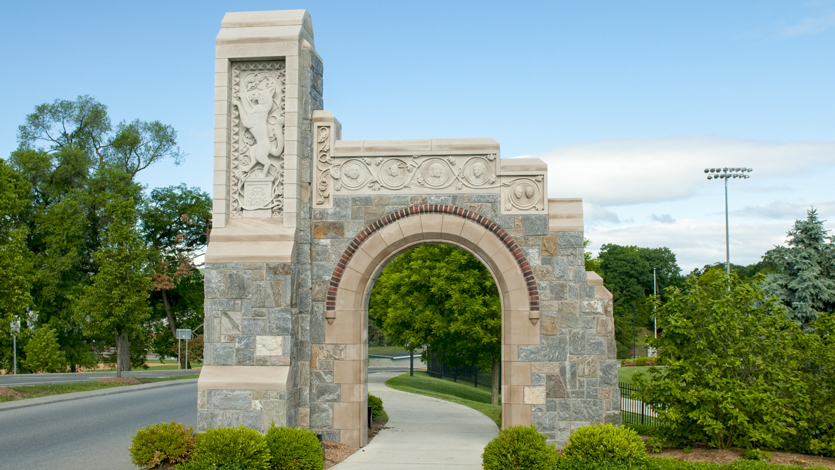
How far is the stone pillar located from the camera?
413 inches

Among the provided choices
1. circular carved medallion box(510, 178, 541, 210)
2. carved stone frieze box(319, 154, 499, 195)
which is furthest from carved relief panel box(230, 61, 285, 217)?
circular carved medallion box(510, 178, 541, 210)

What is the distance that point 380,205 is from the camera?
11469 mm

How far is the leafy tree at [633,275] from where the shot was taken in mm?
66250

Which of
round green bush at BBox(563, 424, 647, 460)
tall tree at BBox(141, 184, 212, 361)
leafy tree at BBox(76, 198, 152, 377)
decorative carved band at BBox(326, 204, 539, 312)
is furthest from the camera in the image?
tall tree at BBox(141, 184, 212, 361)

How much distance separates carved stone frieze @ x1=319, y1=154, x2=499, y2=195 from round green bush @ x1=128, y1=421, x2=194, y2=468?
462cm

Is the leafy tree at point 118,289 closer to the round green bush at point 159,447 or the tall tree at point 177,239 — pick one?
the tall tree at point 177,239

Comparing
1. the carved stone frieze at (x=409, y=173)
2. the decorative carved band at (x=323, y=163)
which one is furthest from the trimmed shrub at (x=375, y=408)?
the carved stone frieze at (x=409, y=173)

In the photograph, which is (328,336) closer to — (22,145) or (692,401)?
(692,401)

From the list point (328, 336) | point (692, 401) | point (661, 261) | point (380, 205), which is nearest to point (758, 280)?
point (692, 401)

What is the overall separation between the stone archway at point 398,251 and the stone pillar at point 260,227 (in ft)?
2.08

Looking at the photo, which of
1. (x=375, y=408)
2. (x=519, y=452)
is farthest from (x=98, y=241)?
(x=519, y=452)

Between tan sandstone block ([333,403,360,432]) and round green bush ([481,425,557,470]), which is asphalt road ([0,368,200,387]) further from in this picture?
round green bush ([481,425,557,470])

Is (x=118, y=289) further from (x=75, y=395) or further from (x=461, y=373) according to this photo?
(x=461, y=373)

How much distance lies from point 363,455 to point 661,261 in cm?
6634
